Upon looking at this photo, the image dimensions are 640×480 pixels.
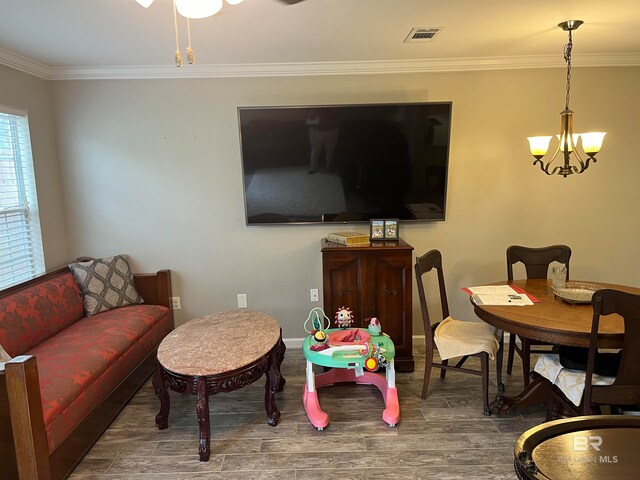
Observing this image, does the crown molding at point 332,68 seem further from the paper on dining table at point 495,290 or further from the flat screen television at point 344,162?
the paper on dining table at point 495,290

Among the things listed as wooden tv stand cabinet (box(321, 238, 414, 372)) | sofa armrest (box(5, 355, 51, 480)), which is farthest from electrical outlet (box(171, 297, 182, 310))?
sofa armrest (box(5, 355, 51, 480))

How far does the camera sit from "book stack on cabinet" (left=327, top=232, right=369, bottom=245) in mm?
3207

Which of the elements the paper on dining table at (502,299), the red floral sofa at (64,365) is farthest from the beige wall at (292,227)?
the paper on dining table at (502,299)

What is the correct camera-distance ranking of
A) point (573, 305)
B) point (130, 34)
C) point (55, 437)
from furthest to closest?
point (130, 34)
point (573, 305)
point (55, 437)

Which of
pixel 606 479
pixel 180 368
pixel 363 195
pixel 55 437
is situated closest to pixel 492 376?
pixel 363 195

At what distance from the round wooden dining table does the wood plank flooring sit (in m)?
0.18

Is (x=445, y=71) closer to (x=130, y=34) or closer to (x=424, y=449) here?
(x=130, y=34)

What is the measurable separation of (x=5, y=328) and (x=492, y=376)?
3.29 meters

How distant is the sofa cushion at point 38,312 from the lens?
255 cm

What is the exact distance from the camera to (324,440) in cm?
240

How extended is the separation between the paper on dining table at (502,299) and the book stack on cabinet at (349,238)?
36.8 inches

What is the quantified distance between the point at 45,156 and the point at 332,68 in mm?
2430

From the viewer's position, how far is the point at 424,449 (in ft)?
7.55

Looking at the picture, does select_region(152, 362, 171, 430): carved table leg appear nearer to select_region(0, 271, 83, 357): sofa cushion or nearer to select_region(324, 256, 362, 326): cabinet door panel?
select_region(0, 271, 83, 357): sofa cushion
